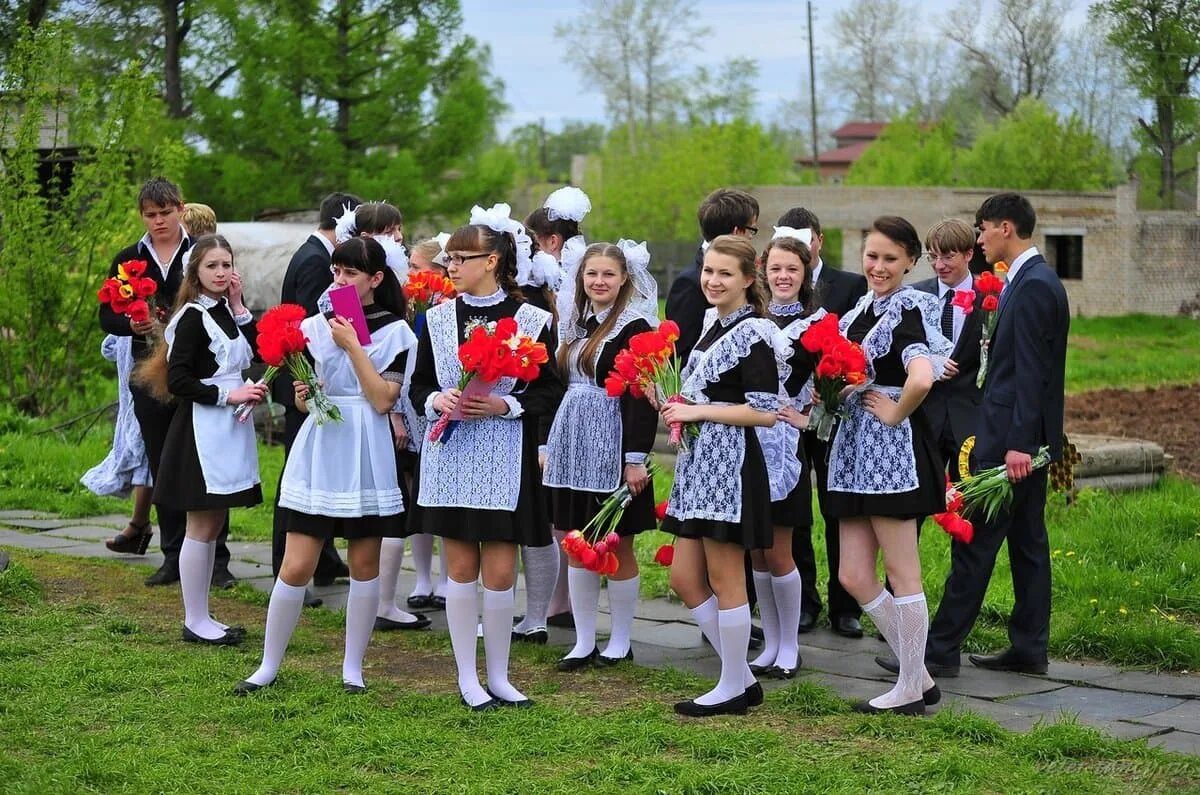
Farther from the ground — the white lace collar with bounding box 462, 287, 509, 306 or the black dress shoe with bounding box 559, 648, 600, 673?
the white lace collar with bounding box 462, 287, 509, 306

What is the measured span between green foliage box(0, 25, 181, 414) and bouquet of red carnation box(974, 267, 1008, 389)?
9525 mm

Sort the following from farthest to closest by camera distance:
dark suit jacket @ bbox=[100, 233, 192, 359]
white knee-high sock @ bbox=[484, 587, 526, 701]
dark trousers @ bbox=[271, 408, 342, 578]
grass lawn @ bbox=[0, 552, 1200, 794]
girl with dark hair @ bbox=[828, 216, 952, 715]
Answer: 1. dark suit jacket @ bbox=[100, 233, 192, 359]
2. dark trousers @ bbox=[271, 408, 342, 578]
3. white knee-high sock @ bbox=[484, 587, 526, 701]
4. girl with dark hair @ bbox=[828, 216, 952, 715]
5. grass lawn @ bbox=[0, 552, 1200, 794]

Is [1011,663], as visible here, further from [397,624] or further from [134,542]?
[134,542]

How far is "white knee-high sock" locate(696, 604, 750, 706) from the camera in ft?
18.7

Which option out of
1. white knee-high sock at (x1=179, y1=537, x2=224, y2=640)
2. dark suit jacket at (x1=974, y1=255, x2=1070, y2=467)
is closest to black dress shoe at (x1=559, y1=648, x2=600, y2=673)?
white knee-high sock at (x1=179, y1=537, x2=224, y2=640)

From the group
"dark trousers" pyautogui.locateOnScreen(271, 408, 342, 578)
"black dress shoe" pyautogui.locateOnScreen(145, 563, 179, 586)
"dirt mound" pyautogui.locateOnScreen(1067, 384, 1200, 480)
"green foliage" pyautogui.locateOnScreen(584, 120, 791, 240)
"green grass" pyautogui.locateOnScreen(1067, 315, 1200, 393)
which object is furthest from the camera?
"green foliage" pyautogui.locateOnScreen(584, 120, 791, 240)

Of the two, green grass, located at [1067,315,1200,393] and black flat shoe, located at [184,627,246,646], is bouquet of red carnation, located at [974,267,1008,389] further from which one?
green grass, located at [1067,315,1200,393]

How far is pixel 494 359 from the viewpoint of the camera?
5.52 metres

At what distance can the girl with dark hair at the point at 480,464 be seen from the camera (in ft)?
19.0

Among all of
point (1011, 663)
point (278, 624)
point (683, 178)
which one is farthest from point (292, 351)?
point (683, 178)

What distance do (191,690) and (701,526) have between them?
2198 millimetres

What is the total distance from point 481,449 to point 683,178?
136 ft

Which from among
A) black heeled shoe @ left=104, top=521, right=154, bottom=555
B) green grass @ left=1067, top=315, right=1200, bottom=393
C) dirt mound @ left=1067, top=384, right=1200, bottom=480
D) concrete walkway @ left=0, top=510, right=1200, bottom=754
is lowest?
concrete walkway @ left=0, top=510, right=1200, bottom=754

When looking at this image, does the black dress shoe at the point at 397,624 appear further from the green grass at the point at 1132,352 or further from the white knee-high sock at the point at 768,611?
the green grass at the point at 1132,352
